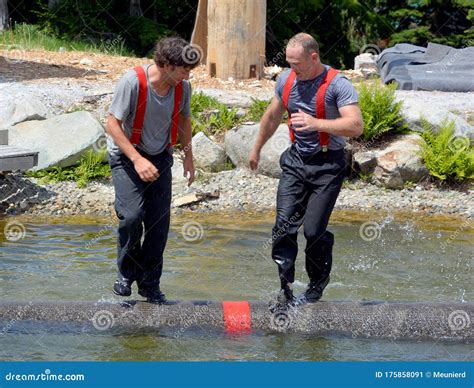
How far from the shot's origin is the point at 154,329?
24.3 feet

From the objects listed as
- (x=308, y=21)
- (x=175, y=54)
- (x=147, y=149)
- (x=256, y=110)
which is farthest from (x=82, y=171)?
(x=308, y=21)

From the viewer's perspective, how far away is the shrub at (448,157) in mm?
12742

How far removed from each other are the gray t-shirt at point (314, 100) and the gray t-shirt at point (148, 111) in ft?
2.31

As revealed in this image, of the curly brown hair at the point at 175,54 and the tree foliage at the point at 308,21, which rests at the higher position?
the curly brown hair at the point at 175,54

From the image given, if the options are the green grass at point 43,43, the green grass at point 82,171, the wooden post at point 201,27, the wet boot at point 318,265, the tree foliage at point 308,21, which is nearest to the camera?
the wet boot at point 318,265

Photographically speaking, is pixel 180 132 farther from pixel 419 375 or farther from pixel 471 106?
pixel 471 106

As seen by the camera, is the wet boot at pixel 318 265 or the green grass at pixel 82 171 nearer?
the wet boot at pixel 318 265

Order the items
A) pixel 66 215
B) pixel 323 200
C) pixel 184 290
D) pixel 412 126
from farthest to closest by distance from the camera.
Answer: pixel 412 126
pixel 66 215
pixel 184 290
pixel 323 200

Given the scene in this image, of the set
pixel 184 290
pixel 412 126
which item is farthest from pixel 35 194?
pixel 412 126

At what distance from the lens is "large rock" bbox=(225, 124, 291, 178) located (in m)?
12.9

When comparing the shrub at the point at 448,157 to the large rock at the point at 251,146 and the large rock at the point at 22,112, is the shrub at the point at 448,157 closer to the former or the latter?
the large rock at the point at 251,146

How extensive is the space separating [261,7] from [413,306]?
29.2 feet

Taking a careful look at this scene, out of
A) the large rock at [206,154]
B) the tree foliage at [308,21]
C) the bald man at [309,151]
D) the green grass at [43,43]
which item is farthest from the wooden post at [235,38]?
the bald man at [309,151]

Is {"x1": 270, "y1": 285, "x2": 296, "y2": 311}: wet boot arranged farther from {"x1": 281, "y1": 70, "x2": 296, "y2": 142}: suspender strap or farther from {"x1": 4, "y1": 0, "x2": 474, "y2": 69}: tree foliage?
{"x1": 4, "y1": 0, "x2": 474, "y2": 69}: tree foliage
